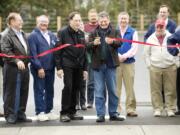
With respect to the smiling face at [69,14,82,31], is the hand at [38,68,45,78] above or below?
below

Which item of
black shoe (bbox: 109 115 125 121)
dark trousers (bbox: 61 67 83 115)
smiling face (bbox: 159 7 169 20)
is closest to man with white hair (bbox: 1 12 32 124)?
dark trousers (bbox: 61 67 83 115)

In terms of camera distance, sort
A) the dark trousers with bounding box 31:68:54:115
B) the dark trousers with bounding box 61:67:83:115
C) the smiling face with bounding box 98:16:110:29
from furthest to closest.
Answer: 1. the dark trousers with bounding box 31:68:54:115
2. the dark trousers with bounding box 61:67:83:115
3. the smiling face with bounding box 98:16:110:29

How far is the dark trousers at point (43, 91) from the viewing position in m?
9.96

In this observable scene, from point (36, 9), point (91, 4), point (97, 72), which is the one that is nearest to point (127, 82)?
point (97, 72)

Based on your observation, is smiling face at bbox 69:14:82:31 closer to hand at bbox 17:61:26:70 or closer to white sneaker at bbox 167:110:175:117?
hand at bbox 17:61:26:70

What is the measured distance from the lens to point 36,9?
166ft

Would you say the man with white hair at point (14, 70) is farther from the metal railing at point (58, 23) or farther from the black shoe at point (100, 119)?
the metal railing at point (58, 23)

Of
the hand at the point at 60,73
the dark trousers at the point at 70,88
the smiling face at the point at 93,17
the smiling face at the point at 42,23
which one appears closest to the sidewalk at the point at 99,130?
the dark trousers at the point at 70,88

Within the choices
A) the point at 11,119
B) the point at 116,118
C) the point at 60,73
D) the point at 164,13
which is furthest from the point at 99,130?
the point at 164,13

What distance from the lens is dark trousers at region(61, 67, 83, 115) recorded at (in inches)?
386

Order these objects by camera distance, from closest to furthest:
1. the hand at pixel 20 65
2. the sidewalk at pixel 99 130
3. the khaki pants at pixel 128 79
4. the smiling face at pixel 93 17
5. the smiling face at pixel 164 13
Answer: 1. the sidewalk at pixel 99 130
2. the hand at pixel 20 65
3. the khaki pants at pixel 128 79
4. the smiling face at pixel 164 13
5. the smiling face at pixel 93 17

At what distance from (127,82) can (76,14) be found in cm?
A: 160

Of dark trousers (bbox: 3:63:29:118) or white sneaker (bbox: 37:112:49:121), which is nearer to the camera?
dark trousers (bbox: 3:63:29:118)

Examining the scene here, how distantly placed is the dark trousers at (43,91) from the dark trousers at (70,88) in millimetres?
334
